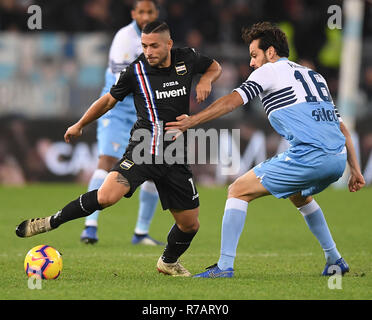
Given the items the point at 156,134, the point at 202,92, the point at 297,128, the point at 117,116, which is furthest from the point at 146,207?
the point at 297,128

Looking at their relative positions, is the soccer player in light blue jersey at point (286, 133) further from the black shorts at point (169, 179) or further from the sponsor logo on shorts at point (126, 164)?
the sponsor logo on shorts at point (126, 164)

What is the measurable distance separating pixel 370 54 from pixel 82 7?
562 centimetres

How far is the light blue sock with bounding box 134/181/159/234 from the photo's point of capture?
8812 mm

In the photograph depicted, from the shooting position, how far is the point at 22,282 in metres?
6.02

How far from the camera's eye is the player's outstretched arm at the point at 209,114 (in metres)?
5.98

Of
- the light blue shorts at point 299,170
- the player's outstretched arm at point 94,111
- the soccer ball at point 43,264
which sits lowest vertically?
the soccer ball at point 43,264

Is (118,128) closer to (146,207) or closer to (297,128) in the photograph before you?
(146,207)

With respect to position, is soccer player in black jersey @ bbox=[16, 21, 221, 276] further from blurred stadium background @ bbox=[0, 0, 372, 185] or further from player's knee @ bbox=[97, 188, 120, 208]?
blurred stadium background @ bbox=[0, 0, 372, 185]

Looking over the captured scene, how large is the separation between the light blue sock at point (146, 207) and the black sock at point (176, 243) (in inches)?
84.3

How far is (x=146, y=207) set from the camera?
8.84 m

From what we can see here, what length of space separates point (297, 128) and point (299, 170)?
31 centimetres

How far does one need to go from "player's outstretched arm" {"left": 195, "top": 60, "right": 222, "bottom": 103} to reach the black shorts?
56 cm

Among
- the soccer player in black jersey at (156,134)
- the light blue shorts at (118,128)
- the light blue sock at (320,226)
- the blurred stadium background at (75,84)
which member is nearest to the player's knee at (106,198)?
the soccer player in black jersey at (156,134)
